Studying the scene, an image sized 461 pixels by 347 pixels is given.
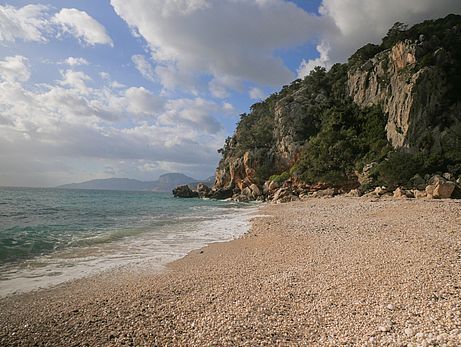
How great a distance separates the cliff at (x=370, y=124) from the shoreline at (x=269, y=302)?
120 feet

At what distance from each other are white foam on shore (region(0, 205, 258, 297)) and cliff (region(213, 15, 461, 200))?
35.4 metres

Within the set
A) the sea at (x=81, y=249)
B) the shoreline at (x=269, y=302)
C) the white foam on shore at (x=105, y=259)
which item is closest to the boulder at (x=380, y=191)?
the sea at (x=81, y=249)

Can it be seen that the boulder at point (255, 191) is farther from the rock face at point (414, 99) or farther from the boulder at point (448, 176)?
the boulder at point (448, 176)

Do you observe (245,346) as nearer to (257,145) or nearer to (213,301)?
(213,301)

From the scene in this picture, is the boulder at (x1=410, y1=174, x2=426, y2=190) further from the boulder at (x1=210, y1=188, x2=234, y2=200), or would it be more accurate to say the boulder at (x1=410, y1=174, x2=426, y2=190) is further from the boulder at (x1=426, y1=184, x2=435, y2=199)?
the boulder at (x1=210, y1=188, x2=234, y2=200)

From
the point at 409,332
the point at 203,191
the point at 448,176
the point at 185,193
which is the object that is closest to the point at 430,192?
the point at 448,176

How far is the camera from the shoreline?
5.29 metres

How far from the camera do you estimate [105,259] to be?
12.3 m

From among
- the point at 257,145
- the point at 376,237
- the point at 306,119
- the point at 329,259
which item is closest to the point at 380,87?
the point at 306,119

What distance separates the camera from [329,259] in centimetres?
1022

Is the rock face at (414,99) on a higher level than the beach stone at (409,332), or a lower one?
higher

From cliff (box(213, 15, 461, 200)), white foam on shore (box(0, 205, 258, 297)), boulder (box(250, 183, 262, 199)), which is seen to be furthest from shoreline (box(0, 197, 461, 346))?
boulder (box(250, 183, 262, 199))

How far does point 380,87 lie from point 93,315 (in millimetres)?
67513

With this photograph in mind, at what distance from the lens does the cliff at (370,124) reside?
4444 cm
